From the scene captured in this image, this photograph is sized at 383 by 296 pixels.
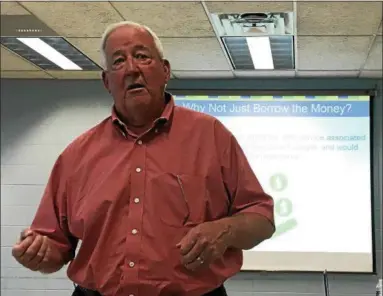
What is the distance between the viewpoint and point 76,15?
3.32 metres

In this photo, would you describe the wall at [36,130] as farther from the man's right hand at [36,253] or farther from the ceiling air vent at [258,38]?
the man's right hand at [36,253]

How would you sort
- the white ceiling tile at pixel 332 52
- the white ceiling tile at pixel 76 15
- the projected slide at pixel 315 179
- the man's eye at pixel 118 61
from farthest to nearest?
the projected slide at pixel 315 179 < the white ceiling tile at pixel 332 52 < the white ceiling tile at pixel 76 15 < the man's eye at pixel 118 61

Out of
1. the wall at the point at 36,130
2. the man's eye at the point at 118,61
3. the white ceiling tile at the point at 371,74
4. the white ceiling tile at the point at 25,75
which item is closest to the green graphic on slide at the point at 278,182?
the wall at the point at 36,130

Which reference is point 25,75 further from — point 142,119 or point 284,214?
point 142,119

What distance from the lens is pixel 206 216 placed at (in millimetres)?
1323

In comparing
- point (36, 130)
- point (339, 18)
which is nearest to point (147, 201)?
point (339, 18)

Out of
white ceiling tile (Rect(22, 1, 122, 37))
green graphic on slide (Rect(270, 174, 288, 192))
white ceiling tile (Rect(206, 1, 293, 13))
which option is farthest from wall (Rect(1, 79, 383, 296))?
white ceiling tile (Rect(206, 1, 293, 13))

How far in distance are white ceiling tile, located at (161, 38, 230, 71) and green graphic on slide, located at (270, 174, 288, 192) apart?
849mm

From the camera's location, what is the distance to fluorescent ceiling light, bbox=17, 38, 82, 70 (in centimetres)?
384

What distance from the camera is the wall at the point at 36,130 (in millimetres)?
4570

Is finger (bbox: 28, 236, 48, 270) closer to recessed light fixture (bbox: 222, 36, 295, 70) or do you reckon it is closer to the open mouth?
the open mouth

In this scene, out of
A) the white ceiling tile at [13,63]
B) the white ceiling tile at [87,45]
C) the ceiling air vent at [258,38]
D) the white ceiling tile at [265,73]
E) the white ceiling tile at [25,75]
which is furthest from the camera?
the white ceiling tile at [25,75]

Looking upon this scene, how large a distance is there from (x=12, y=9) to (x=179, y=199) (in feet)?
7.64

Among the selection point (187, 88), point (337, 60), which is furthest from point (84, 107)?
point (337, 60)
